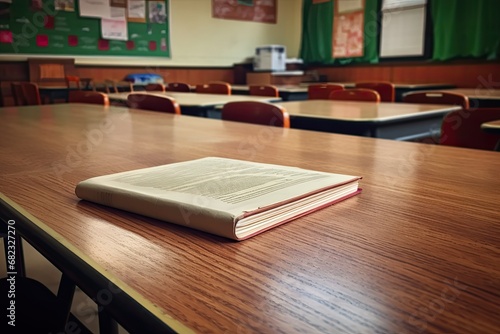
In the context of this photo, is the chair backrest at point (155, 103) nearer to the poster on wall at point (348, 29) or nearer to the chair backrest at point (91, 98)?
the chair backrest at point (91, 98)

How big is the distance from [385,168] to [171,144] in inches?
19.5

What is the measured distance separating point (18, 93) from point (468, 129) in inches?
173

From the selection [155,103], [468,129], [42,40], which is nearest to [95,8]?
[42,40]

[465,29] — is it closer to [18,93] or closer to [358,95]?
[358,95]

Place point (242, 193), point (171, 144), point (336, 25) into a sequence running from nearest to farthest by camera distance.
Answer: point (242, 193)
point (171, 144)
point (336, 25)

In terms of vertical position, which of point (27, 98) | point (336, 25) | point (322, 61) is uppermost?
point (336, 25)

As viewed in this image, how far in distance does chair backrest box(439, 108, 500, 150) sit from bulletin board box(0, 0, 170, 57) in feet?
15.6

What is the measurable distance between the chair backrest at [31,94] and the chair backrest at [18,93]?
0.22 feet

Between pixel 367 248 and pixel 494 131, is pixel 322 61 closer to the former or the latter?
pixel 494 131

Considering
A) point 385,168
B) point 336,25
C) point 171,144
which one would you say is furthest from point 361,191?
point 336,25

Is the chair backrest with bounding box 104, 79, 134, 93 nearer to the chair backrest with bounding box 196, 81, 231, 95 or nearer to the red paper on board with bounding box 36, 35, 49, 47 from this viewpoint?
the red paper on board with bounding box 36, 35, 49, 47

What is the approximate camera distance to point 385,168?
0.77 m

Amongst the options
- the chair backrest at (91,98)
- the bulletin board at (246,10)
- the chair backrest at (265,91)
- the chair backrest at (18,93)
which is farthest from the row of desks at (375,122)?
the bulletin board at (246,10)

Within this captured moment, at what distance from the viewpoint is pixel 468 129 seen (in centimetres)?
155
